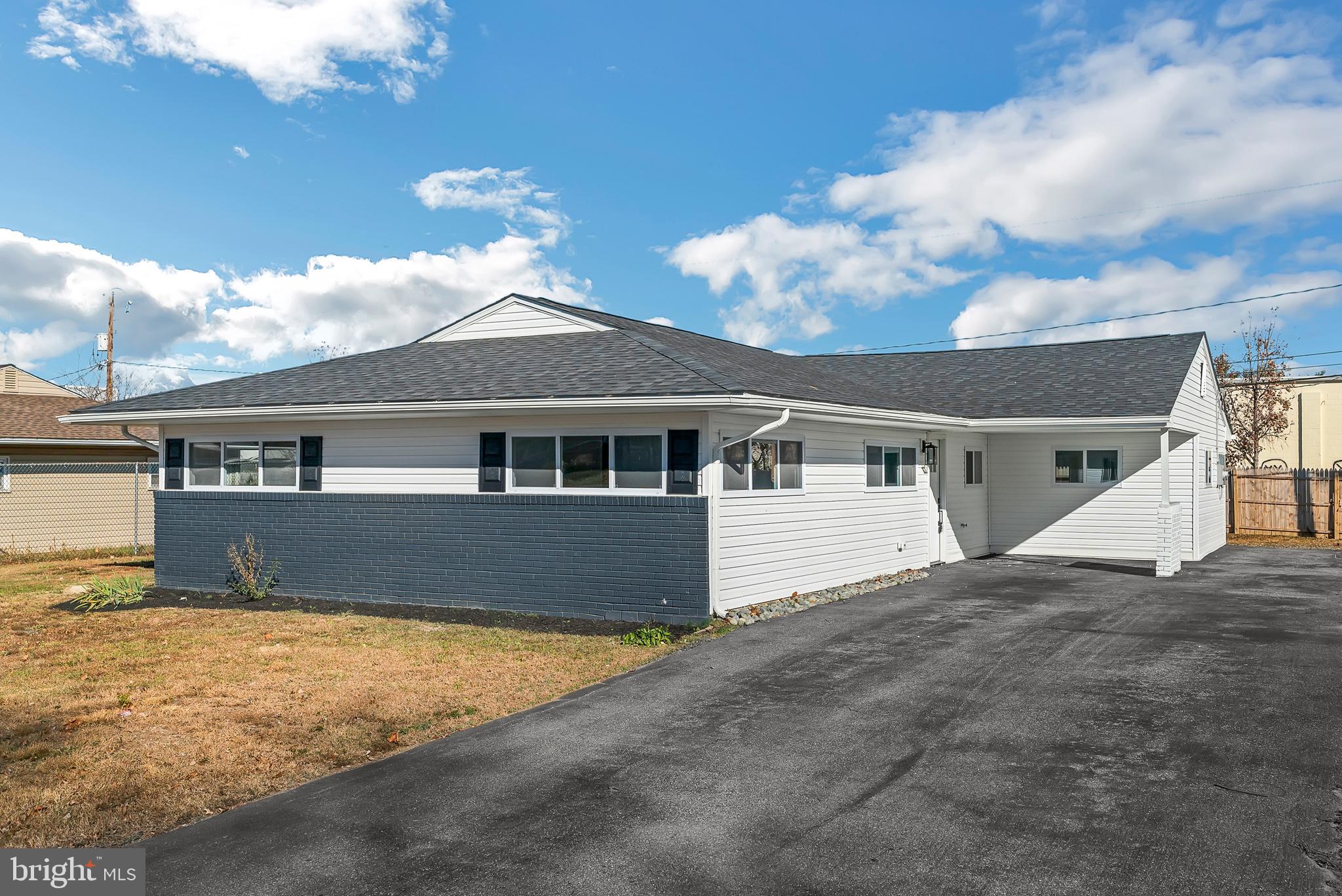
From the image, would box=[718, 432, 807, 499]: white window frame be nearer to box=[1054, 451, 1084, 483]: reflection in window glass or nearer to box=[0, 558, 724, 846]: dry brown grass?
box=[0, 558, 724, 846]: dry brown grass

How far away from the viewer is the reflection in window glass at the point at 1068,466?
61.9ft

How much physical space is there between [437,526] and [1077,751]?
8.67 metres

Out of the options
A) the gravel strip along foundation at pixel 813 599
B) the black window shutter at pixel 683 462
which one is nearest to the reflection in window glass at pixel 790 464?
the gravel strip along foundation at pixel 813 599

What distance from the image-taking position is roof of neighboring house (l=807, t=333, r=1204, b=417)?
17.3 meters

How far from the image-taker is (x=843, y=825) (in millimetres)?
5109

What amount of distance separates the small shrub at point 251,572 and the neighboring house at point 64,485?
847cm

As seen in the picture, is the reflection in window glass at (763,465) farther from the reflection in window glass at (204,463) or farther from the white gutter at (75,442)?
the white gutter at (75,442)

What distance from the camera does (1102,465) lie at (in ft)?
61.2

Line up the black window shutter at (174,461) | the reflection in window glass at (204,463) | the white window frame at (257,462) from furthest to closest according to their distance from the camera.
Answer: the black window shutter at (174,461) < the reflection in window glass at (204,463) < the white window frame at (257,462)

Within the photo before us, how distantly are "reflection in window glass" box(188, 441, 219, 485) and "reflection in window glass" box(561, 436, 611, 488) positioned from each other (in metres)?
6.14

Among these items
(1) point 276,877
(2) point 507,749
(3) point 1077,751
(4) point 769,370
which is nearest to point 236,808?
(1) point 276,877

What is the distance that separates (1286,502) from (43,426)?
31.9 m

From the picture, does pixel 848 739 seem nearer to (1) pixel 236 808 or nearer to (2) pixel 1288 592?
(1) pixel 236 808

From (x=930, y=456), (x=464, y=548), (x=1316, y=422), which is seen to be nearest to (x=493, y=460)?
(x=464, y=548)
